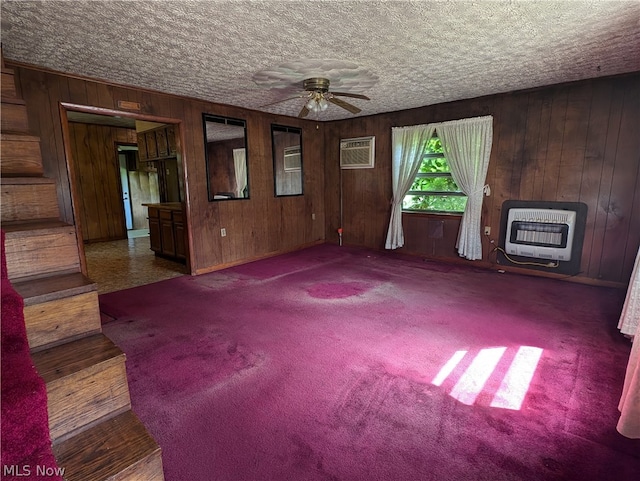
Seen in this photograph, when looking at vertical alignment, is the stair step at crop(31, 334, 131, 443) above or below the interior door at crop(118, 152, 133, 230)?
below

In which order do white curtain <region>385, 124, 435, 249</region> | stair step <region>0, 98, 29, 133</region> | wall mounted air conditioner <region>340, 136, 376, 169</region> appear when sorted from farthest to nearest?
wall mounted air conditioner <region>340, 136, 376, 169</region>
white curtain <region>385, 124, 435, 249</region>
stair step <region>0, 98, 29, 133</region>

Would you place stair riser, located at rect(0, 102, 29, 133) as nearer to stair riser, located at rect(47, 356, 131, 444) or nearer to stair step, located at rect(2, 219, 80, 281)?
stair step, located at rect(2, 219, 80, 281)

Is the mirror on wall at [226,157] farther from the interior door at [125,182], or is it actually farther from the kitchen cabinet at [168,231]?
the interior door at [125,182]

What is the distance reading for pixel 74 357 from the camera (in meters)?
1.02


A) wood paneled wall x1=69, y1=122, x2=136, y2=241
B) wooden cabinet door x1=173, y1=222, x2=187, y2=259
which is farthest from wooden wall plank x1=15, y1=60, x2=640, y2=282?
wood paneled wall x1=69, y1=122, x2=136, y2=241

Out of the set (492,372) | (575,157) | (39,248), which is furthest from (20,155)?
(575,157)

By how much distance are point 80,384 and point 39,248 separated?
1.87ft

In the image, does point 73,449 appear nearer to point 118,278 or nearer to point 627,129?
point 118,278

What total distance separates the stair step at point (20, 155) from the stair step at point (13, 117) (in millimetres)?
68

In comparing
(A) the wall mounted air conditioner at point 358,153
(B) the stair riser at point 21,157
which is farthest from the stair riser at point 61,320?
(A) the wall mounted air conditioner at point 358,153

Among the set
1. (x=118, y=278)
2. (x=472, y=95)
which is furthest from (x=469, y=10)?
(x=118, y=278)

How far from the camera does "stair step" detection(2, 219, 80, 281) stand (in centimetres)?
116

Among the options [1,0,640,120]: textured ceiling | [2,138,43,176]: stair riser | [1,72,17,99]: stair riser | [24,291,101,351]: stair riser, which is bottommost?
[24,291,101,351]: stair riser

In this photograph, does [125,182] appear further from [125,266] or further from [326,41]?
[326,41]
